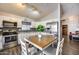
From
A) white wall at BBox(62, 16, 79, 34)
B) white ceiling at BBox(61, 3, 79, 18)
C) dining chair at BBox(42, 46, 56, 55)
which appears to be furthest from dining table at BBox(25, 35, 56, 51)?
white ceiling at BBox(61, 3, 79, 18)

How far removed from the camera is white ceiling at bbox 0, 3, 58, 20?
5.85 ft

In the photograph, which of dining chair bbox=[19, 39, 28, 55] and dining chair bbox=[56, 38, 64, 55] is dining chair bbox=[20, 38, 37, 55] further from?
dining chair bbox=[56, 38, 64, 55]

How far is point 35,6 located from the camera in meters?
1.82

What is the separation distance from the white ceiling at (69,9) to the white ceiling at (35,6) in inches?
5.7

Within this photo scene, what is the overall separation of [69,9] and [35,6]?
2.03 ft

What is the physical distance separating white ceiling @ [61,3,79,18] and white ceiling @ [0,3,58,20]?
5.7 inches

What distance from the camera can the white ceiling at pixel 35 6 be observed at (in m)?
1.78

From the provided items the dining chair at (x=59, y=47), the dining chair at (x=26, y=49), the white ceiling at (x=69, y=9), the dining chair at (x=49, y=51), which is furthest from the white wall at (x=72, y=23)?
the dining chair at (x=26, y=49)

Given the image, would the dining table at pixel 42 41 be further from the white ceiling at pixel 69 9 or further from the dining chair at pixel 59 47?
the white ceiling at pixel 69 9

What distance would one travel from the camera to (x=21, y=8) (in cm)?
180

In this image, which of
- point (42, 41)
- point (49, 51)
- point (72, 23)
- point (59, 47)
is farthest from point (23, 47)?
point (72, 23)

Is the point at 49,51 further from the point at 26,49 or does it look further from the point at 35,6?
the point at 35,6
